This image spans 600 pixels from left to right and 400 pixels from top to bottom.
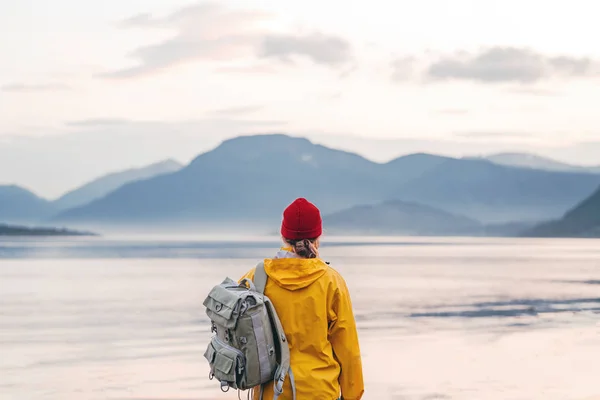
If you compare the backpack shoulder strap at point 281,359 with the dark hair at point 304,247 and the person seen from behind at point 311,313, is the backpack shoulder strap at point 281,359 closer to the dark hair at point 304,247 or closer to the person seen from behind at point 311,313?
the person seen from behind at point 311,313

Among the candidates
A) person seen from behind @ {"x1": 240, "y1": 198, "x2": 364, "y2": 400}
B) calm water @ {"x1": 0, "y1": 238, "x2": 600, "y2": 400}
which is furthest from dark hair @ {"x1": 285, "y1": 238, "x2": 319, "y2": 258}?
calm water @ {"x1": 0, "y1": 238, "x2": 600, "y2": 400}

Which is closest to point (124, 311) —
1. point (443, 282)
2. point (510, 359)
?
point (510, 359)

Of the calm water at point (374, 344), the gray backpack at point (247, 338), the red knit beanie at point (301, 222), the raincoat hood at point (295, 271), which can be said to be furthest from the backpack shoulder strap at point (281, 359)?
the calm water at point (374, 344)

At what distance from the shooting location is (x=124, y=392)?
418 inches

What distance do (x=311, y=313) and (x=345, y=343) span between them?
21 cm

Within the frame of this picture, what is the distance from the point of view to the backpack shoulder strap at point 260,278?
407cm

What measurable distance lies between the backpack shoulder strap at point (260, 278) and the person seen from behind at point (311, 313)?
0.02 metres

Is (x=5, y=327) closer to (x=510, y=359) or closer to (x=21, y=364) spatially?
(x=21, y=364)

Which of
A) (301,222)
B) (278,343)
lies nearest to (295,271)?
(301,222)

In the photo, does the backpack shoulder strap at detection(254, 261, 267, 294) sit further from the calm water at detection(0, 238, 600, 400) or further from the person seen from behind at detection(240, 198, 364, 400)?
the calm water at detection(0, 238, 600, 400)

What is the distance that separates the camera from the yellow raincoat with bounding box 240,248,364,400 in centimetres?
404

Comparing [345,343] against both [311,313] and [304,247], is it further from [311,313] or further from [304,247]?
[304,247]

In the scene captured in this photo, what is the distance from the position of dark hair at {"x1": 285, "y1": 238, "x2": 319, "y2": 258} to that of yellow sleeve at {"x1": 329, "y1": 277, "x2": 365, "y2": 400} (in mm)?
180

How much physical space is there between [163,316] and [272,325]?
16973 mm
